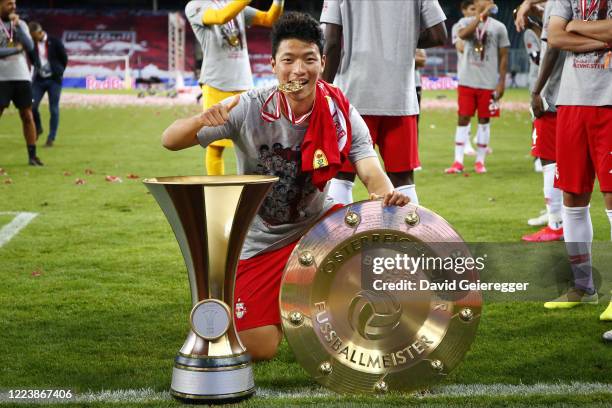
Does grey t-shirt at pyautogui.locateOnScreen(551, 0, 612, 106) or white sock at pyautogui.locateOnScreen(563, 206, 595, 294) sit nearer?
grey t-shirt at pyautogui.locateOnScreen(551, 0, 612, 106)

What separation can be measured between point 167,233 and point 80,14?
157 feet

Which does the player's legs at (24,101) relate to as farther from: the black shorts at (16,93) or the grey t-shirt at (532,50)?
the grey t-shirt at (532,50)

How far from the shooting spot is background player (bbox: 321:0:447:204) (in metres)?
4.76

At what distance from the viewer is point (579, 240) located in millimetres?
4262

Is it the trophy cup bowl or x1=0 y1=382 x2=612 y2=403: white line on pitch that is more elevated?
the trophy cup bowl

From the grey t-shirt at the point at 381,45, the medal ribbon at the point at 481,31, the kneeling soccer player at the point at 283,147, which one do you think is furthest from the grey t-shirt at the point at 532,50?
the kneeling soccer player at the point at 283,147

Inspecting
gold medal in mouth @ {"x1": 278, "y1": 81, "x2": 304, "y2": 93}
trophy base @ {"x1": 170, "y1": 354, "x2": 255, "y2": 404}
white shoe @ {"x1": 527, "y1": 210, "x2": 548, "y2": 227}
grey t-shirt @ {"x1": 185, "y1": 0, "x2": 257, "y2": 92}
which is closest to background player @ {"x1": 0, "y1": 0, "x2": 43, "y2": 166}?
grey t-shirt @ {"x1": 185, "y1": 0, "x2": 257, "y2": 92}

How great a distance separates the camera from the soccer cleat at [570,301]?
14.4ft

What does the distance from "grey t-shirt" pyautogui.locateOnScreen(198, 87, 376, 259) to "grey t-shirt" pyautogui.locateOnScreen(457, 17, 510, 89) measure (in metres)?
7.57

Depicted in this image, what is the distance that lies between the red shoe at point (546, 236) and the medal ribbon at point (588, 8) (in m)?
2.39

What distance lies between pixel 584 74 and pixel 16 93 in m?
8.11

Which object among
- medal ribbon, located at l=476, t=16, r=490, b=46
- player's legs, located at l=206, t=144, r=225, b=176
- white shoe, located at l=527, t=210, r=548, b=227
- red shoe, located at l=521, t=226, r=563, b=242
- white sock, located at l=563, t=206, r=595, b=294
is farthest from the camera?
medal ribbon, located at l=476, t=16, r=490, b=46

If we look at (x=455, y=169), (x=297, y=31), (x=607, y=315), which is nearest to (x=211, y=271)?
(x=297, y=31)

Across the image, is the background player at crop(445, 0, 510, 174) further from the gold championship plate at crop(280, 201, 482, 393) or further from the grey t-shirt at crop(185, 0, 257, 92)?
the gold championship plate at crop(280, 201, 482, 393)
